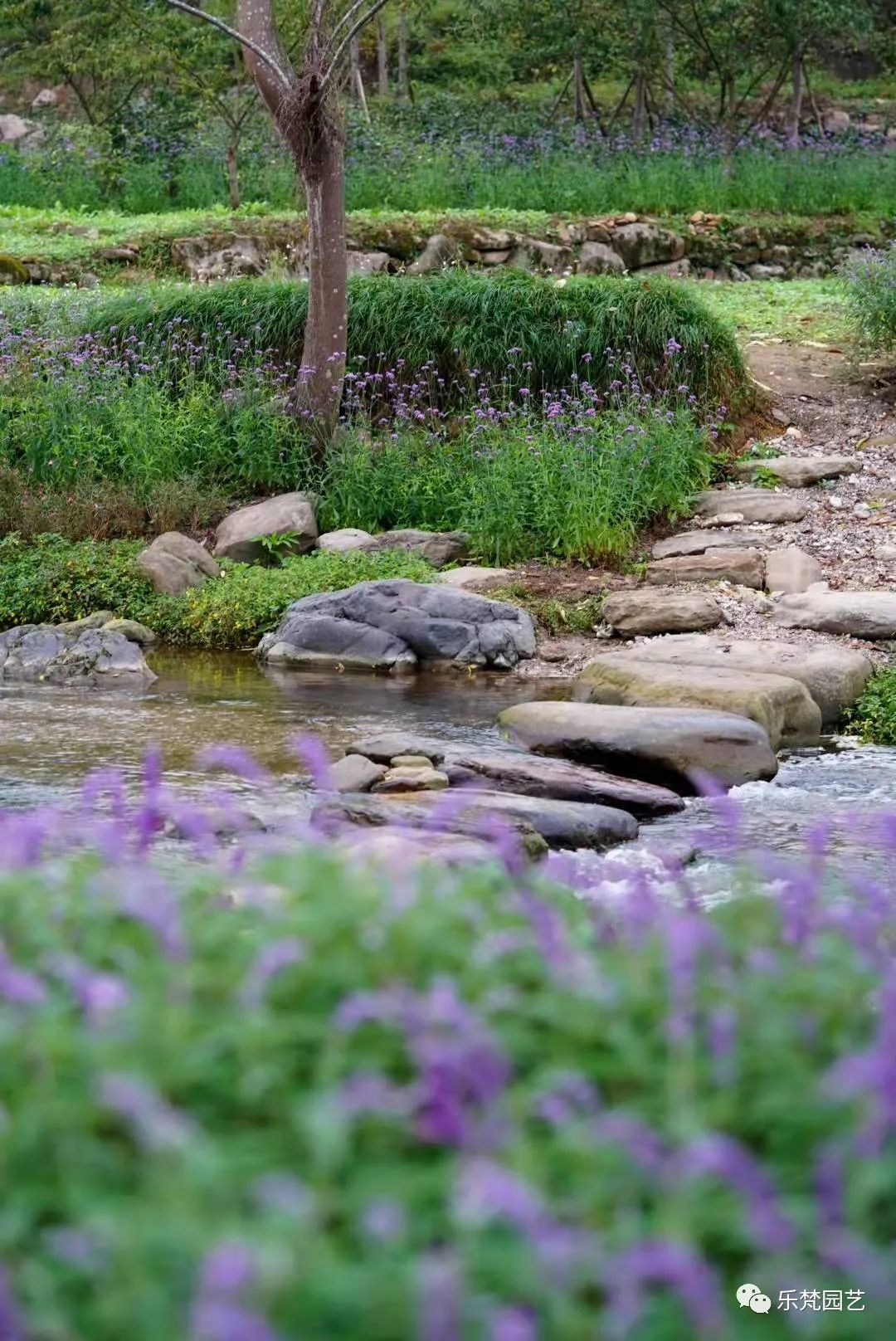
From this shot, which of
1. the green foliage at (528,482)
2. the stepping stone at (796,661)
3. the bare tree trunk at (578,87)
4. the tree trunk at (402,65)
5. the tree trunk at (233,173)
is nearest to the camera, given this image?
the stepping stone at (796,661)

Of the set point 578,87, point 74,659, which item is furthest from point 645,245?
point 74,659

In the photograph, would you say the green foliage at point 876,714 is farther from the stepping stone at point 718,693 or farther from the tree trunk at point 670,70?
the tree trunk at point 670,70

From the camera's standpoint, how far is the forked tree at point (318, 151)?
10.2 metres

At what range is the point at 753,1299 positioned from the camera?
5.01 feet

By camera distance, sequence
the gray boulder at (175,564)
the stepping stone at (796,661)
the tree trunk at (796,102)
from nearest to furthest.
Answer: the stepping stone at (796,661), the gray boulder at (175,564), the tree trunk at (796,102)

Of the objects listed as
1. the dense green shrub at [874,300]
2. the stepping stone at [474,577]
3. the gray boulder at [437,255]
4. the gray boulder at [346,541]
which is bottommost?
the stepping stone at [474,577]

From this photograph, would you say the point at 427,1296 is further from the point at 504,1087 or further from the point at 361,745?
the point at 361,745

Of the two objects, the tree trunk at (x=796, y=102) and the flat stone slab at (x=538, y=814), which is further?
the tree trunk at (x=796, y=102)

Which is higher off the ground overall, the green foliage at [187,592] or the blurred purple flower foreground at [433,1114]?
the blurred purple flower foreground at [433,1114]

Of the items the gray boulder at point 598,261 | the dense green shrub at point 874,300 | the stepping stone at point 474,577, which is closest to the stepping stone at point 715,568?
the stepping stone at point 474,577

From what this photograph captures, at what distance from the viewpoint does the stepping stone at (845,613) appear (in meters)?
8.09

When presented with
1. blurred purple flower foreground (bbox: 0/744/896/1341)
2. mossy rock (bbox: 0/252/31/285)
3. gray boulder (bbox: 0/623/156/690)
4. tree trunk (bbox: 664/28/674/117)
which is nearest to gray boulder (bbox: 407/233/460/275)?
mossy rock (bbox: 0/252/31/285)

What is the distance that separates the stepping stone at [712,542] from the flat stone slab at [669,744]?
3328 millimetres

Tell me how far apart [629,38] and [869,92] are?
1073cm
